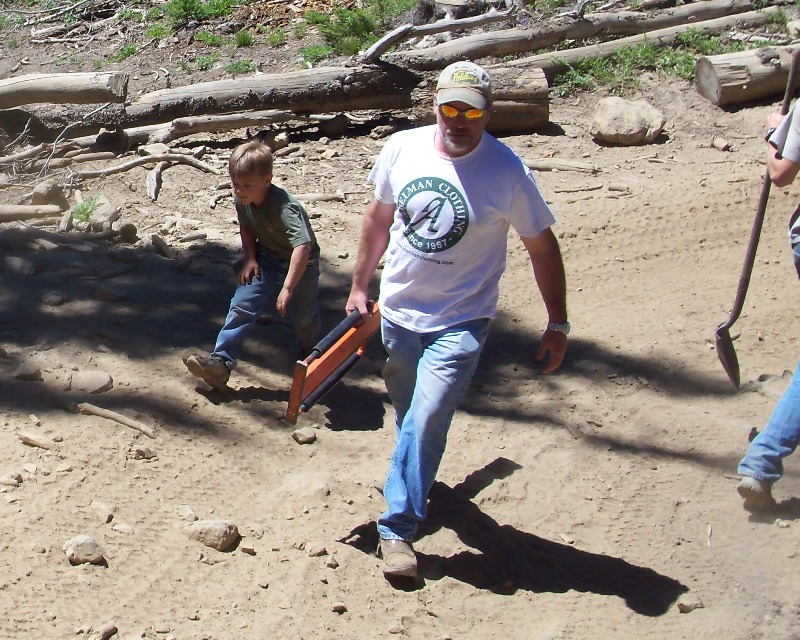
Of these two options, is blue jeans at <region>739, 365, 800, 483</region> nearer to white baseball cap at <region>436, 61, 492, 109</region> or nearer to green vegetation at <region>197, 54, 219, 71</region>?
white baseball cap at <region>436, 61, 492, 109</region>

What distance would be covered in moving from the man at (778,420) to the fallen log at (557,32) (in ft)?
20.1

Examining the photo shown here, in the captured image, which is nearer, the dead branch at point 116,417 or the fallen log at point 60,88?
the dead branch at point 116,417

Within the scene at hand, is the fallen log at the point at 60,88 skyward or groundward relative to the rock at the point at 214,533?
skyward

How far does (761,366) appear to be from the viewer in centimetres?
611

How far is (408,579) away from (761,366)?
3173mm

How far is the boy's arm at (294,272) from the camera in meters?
4.90

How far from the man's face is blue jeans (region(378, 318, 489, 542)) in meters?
0.67

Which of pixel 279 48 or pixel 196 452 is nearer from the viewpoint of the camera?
pixel 196 452

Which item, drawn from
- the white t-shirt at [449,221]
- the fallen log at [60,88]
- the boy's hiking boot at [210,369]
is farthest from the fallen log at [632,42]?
the white t-shirt at [449,221]

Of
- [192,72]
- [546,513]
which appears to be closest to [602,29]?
[192,72]

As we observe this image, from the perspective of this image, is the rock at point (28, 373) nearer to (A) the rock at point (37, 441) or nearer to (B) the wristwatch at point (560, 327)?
(A) the rock at point (37, 441)

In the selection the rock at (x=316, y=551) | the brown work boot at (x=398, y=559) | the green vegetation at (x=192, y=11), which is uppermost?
the green vegetation at (x=192, y=11)

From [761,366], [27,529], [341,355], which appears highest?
[341,355]

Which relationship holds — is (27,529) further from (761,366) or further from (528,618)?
(761,366)
